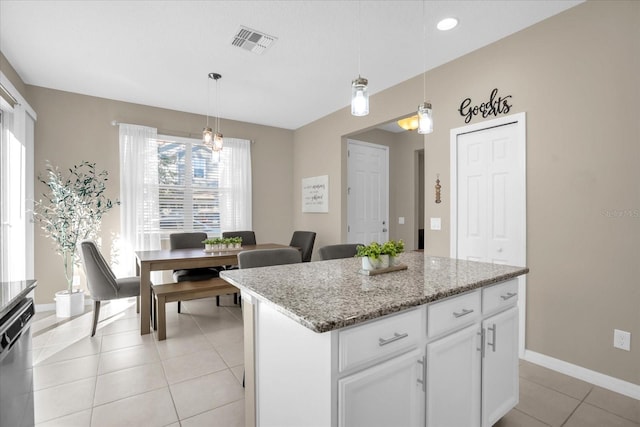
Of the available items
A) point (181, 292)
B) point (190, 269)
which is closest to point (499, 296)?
point (181, 292)

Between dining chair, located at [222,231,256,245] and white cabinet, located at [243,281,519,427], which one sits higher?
dining chair, located at [222,231,256,245]

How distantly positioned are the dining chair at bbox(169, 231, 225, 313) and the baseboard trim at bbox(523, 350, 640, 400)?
3.35m

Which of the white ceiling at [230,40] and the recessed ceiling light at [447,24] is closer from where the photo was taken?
the white ceiling at [230,40]

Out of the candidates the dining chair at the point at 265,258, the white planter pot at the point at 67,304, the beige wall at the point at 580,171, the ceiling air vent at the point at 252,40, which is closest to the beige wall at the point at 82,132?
the white planter pot at the point at 67,304

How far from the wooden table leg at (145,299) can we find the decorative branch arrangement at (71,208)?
1.05 meters

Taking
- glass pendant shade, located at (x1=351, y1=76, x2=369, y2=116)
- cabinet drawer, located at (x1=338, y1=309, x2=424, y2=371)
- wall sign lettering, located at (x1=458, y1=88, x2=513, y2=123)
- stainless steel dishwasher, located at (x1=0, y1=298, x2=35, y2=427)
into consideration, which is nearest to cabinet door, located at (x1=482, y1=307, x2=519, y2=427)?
cabinet drawer, located at (x1=338, y1=309, x2=424, y2=371)

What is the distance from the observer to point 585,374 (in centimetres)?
230

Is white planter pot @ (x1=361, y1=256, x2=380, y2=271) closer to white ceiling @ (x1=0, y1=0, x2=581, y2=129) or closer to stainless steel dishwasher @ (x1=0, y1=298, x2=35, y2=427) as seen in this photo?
stainless steel dishwasher @ (x1=0, y1=298, x2=35, y2=427)

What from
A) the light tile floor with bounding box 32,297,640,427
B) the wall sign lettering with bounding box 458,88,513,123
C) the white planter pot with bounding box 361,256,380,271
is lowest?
the light tile floor with bounding box 32,297,640,427

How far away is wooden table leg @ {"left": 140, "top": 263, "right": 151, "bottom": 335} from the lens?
3.11 m

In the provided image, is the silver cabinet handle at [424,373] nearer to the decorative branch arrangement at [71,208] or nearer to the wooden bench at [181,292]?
the wooden bench at [181,292]

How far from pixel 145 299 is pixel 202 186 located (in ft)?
7.49

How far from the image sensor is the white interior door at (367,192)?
17.1ft

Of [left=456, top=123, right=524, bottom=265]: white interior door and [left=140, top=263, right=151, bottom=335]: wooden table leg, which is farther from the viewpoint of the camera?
[left=140, top=263, right=151, bottom=335]: wooden table leg
